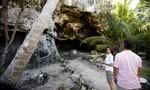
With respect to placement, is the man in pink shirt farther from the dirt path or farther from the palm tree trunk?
the dirt path

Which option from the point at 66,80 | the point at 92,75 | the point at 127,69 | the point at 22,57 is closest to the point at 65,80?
the point at 66,80

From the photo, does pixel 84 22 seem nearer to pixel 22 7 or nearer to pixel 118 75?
pixel 22 7

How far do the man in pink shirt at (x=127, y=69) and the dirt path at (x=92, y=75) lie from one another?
207 inches

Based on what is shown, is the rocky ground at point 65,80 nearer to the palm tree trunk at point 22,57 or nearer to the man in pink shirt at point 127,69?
the palm tree trunk at point 22,57

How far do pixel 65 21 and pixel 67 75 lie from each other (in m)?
9.81

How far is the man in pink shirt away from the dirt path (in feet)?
17.2

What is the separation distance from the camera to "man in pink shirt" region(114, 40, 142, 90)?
543 centimetres

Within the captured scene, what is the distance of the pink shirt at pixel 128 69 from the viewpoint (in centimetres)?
543

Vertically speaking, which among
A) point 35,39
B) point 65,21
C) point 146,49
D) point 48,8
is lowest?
point 146,49

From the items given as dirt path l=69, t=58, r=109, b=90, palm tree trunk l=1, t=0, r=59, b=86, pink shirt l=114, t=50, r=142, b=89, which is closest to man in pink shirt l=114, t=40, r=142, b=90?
pink shirt l=114, t=50, r=142, b=89

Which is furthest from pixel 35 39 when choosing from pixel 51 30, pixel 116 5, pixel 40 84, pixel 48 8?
pixel 116 5

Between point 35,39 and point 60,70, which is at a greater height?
point 35,39

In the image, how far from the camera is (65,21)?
22.8m

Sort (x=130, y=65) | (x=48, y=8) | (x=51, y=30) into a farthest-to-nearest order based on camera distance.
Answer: (x=51, y=30) → (x=48, y=8) → (x=130, y=65)
